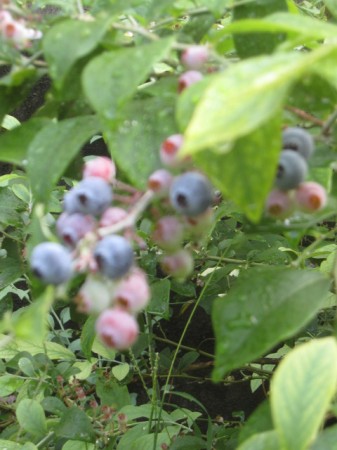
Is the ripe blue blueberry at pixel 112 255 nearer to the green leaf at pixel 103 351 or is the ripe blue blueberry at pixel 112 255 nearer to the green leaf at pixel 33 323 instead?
the green leaf at pixel 33 323

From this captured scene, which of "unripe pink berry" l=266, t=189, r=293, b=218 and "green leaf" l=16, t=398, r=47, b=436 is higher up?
"unripe pink berry" l=266, t=189, r=293, b=218

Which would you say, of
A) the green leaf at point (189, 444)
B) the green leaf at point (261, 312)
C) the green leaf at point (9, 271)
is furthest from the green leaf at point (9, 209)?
the green leaf at point (261, 312)

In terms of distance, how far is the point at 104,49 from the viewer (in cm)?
59

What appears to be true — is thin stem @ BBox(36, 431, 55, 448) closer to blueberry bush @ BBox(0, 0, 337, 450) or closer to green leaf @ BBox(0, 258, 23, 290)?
green leaf @ BBox(0, 258, 23, 290)

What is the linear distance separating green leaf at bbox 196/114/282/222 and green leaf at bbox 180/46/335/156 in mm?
47

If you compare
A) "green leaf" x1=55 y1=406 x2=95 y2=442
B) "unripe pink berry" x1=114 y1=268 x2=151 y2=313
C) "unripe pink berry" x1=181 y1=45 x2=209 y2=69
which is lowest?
"green leaf" x1=55 y1=406 x2=95 y2=442

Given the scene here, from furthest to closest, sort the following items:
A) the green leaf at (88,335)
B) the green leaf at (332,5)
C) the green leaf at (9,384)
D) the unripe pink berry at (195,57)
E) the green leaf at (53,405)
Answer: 1. the green leaf at (9,384)
2. the green leaf at (53,405)
3. the green leaf at (88,335)
4. the green leaf at (332,5)
5. the unripe pink berry at (195,57)

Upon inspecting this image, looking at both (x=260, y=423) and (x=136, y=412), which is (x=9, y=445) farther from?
(x=260, y=423)

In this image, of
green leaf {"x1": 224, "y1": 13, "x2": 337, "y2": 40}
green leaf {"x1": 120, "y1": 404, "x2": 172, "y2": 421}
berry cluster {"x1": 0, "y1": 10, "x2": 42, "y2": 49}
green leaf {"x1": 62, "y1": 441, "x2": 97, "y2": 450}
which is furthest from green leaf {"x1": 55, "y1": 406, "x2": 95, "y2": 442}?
green leaf {"x1": 224, "y1": 13, "x2": 337, "y2": 40}

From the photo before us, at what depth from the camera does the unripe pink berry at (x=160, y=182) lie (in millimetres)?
518

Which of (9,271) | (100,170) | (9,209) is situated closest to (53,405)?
(9,271)

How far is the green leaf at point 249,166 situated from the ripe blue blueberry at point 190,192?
4 centimetres

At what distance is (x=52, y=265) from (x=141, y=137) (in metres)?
0.16

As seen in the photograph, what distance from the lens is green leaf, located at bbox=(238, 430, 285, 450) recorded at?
51 centimetres
